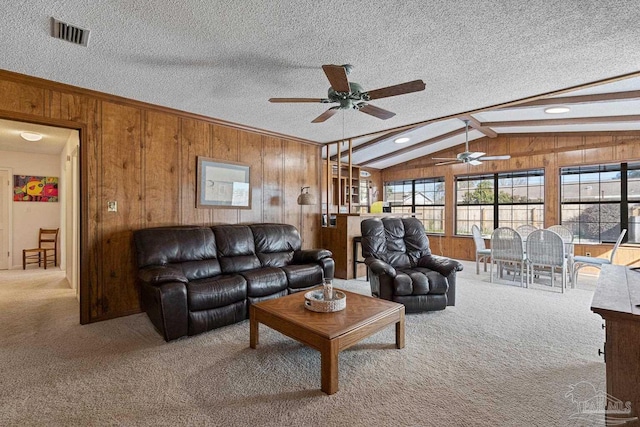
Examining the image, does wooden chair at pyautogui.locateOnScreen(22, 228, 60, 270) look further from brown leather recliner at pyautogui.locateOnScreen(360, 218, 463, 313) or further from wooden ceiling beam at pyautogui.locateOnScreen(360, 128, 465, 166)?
wooden ceiling beam at pyautogui.locateOnScreen(360, 128, 465, 166)

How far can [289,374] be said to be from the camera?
2160mm

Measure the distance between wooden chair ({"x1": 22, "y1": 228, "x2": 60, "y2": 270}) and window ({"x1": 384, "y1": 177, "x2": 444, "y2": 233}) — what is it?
751 centimetres

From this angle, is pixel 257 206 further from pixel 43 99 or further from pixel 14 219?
pixel 14 219

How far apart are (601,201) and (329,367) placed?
6454 millimetres

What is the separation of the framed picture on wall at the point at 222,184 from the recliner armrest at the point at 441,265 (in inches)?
105

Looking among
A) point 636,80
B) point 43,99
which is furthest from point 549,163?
point 43,99

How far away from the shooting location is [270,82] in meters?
3.05

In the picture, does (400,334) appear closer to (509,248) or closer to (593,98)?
(509,248)

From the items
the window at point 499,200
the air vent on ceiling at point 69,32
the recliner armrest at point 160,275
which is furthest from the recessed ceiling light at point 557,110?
the air vent on ceiling at point 69,32

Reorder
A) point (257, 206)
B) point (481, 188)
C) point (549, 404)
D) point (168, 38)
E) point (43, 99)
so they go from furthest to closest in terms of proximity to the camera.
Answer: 1. point (481, 188)
2. point (257, 206)
3. point (43, 99)
4. point (168, 38)
5. point (549, 404)

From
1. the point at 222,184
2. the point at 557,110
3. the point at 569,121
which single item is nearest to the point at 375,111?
the point at 222,184

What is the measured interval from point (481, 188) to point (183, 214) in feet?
21.2

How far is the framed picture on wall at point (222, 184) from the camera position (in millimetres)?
4164

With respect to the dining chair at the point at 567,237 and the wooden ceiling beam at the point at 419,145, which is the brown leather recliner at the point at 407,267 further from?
the wooden ceiling beam at the point at 419,145
